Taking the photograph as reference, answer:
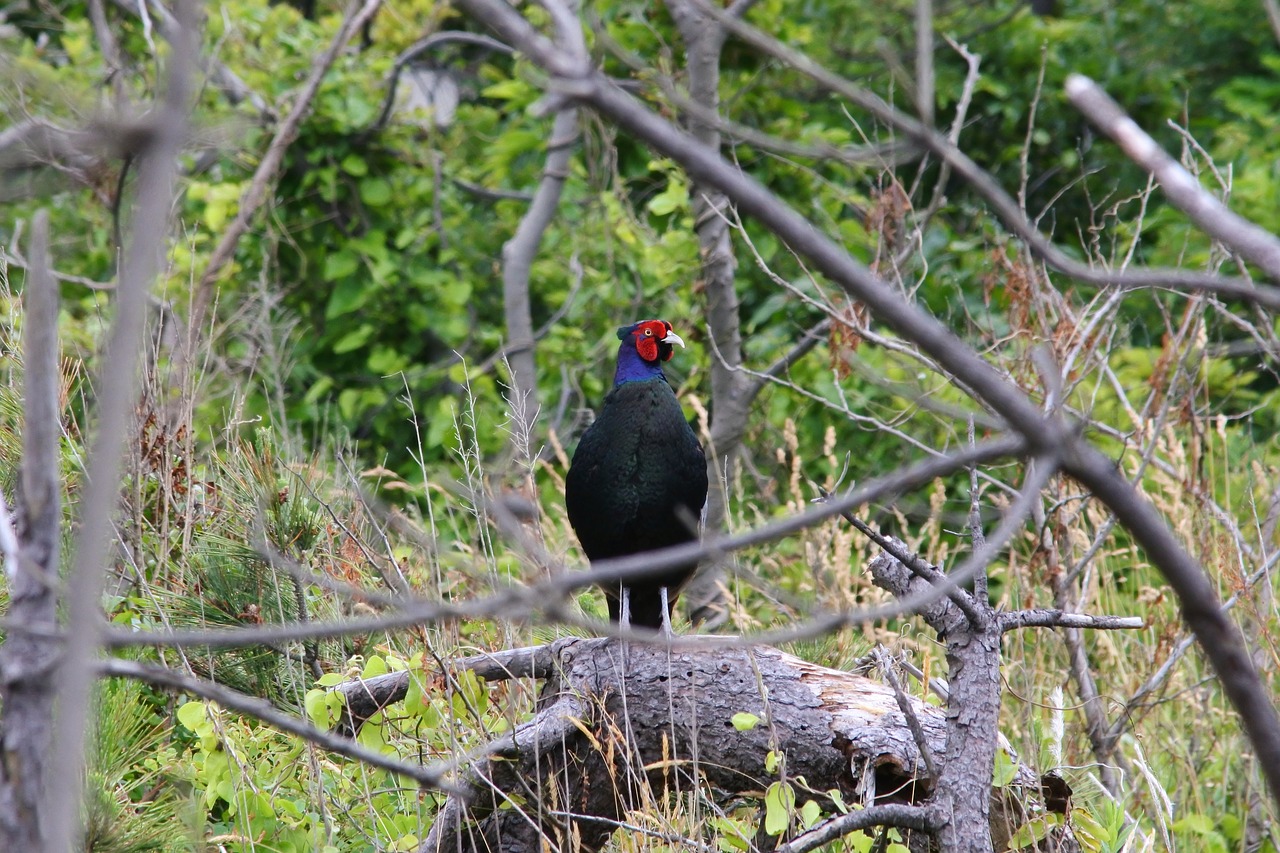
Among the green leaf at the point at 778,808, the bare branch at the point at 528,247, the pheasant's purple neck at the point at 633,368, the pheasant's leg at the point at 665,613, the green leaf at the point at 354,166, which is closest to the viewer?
the green leaf at the point at 778,808

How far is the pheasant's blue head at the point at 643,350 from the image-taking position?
353 centimetres

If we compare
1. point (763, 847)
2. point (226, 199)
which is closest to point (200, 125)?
point (763, 847)

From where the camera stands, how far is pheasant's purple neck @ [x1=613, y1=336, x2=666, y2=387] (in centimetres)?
351

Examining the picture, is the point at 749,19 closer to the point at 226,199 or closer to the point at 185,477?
the point at 226,199

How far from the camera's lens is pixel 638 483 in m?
3.35

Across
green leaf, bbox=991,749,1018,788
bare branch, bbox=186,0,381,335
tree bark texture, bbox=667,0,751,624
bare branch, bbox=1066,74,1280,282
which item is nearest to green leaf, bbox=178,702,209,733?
green leaf, bbox=991,749,1018,788

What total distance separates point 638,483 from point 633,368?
36 centimetres

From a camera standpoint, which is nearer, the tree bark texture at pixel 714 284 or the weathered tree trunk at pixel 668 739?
the weathered tree trunk at pixel 668 739

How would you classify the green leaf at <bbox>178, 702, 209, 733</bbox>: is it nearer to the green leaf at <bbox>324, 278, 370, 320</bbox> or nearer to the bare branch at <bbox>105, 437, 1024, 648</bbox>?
the bare branch at <bbox>105, 437, 1024, 648</bbox>

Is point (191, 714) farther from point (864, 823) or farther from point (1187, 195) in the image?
point (1187, 195)

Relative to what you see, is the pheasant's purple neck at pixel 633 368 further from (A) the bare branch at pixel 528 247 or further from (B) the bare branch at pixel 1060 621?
(A) the bare branch at pixel 528 247

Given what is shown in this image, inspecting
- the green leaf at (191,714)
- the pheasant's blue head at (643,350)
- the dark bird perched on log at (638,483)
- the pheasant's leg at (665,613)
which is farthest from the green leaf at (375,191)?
the green leaf at (191,714)

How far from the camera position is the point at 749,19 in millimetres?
4891

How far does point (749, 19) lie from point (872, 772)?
11.1 feet
